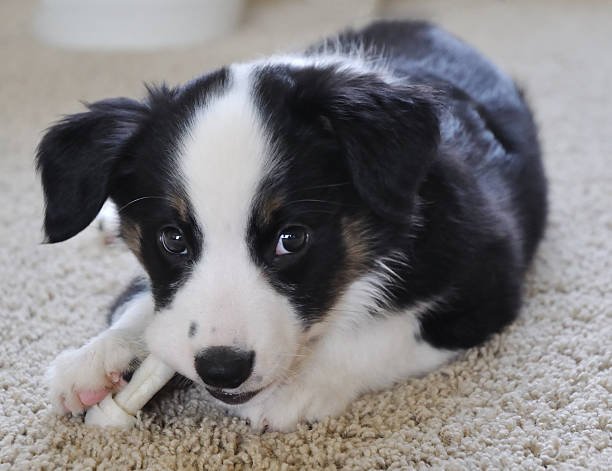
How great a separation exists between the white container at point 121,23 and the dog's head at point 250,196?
2854mm

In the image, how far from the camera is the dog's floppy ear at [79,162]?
1647 mm

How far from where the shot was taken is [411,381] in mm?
1777

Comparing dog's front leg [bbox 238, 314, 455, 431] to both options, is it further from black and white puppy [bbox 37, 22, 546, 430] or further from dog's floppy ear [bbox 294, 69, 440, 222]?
dog's floppy ear [bbox 294, 69, 440, 222]

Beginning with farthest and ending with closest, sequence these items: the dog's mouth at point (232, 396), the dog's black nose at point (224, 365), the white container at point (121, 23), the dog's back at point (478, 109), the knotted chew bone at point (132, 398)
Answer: the white container at point (121, 23) → the dog's back at point (478, 109) → the knotted chew bone at point (132, 398) → the dog's mouth at point (232, 396) → the dog's black nose at point (224, 365)

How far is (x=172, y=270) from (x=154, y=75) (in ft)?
8.25

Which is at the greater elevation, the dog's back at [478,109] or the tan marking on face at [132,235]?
the dog's back at [478,109]

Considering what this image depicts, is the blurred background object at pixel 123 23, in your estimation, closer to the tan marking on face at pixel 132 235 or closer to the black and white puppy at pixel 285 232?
the black and white puppy at pixel 285 232

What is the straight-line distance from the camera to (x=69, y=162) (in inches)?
65.2

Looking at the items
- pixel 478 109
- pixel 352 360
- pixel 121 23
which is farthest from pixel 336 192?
pixel 121 23

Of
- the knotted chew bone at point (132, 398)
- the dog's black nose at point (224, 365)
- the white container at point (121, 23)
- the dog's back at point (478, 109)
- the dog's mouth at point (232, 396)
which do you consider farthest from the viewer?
the white container at point (121, 23)

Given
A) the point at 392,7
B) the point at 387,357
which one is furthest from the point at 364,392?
the point at 392,7

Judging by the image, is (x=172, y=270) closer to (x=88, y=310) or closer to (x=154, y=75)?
(x=88, y=310)

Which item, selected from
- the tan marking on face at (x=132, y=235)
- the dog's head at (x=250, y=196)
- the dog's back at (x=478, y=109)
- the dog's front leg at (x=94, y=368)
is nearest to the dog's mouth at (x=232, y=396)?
the dog's head at (x=250, y=196)

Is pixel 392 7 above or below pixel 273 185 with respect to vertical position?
below
